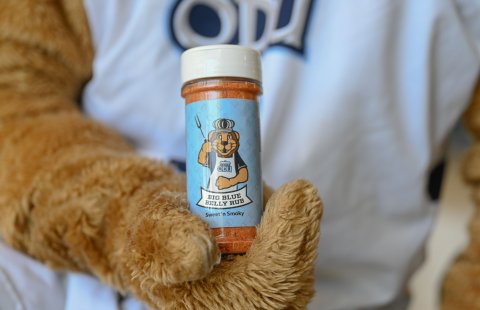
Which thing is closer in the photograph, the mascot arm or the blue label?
the blue label

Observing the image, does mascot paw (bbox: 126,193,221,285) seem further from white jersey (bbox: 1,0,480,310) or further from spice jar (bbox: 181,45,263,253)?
white jersey (bbox: 1,0,480,310)

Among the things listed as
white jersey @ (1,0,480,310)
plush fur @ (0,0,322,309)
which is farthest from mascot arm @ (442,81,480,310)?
plush fur @ (0,0,322,309)

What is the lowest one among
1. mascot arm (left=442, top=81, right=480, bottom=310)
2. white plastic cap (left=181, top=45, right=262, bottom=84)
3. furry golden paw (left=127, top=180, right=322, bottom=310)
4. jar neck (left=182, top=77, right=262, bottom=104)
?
mascot arm (left=442, top=81, right=480, bottom=310)

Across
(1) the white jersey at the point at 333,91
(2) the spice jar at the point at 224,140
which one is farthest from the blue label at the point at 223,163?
(1) the white jersey at the point at 333,91

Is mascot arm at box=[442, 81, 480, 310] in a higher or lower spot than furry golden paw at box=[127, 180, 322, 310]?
lower

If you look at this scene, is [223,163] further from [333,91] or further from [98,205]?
[333,91]

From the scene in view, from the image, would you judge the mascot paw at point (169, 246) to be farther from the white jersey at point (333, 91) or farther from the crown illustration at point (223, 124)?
the white jersey at point (333, 91)

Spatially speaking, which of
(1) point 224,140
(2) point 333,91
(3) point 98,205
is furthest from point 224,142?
(2) point 333,91
